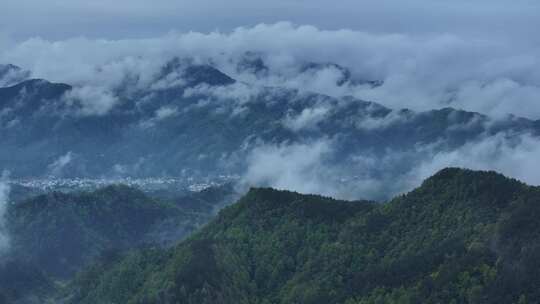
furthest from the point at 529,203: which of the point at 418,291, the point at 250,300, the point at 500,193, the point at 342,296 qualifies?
the point at 250,300

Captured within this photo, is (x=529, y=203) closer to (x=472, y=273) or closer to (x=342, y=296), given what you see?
(x=472, y=273)

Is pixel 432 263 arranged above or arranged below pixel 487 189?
below

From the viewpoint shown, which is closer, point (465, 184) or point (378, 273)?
point (378, 273)

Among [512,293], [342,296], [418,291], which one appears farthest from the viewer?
[342,296]

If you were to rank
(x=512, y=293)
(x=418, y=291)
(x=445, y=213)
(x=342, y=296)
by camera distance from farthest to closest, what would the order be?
(x=445, y=213)
(x=342, y=296)
(x=418, y=291)
(x=512, y=293)

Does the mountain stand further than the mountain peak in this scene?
No

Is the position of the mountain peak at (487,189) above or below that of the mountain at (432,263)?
above

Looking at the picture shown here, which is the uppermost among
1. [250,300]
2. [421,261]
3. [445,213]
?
[445,213]

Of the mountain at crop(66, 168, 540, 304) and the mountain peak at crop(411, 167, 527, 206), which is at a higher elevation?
the mountain peak at crop(411, 167, 527, 206)

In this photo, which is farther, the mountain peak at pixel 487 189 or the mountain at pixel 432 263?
the mountain peak at pixel 487 189

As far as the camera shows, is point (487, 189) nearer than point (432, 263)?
No

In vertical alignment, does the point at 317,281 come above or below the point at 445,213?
below
